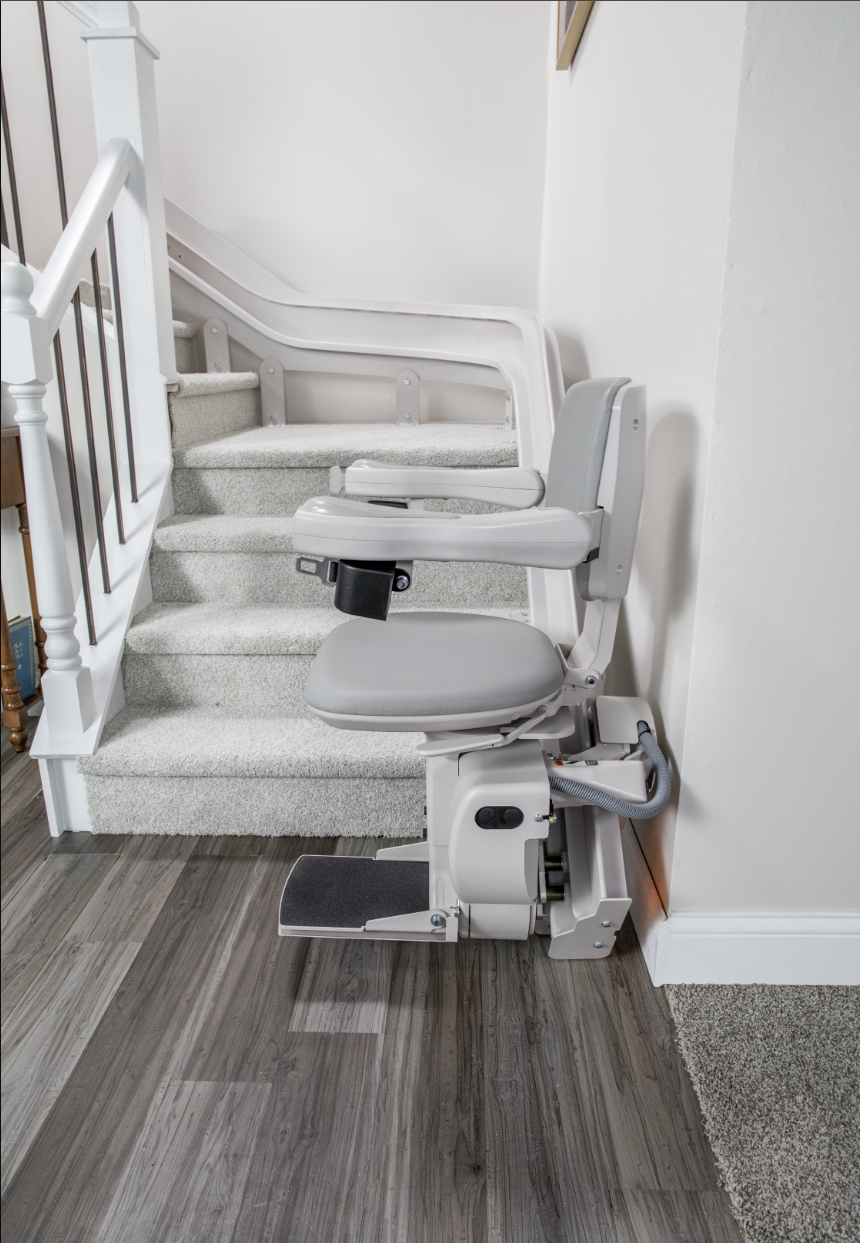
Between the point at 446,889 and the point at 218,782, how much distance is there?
19.0 inches

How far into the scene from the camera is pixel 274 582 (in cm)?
165

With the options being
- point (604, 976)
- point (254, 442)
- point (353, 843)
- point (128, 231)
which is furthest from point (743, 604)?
point (128, 231)

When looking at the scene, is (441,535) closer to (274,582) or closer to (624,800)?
(624,800)

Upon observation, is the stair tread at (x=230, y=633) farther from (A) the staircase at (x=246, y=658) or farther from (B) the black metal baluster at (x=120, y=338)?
(B) the black metal baluster at (x=120, y=338)

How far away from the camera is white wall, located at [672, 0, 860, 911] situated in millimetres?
824

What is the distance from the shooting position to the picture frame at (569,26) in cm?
147

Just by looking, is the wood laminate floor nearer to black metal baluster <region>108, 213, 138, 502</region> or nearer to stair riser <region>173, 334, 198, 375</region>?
black metal baluster <region>108, 213, 138, 502</region>

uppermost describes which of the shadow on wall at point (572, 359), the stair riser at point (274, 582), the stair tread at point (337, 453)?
the shadow on wall at point (572, 359)

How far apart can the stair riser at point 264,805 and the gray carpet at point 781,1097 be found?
0.52m

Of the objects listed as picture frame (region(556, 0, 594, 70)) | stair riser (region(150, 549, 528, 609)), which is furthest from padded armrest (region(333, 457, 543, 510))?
picture frame (region(556, 0, 594, 70))

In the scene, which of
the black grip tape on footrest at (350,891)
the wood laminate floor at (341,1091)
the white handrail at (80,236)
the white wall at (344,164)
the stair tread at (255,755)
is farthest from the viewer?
the white wall at (344,164)

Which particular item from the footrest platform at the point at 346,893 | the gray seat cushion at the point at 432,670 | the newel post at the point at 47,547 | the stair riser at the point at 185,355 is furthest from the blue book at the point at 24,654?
the gray seat cushion at the point at 432,670

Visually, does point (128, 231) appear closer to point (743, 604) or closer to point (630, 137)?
point (630, 137)

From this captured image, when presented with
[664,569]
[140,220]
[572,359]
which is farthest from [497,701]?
[140,220]
